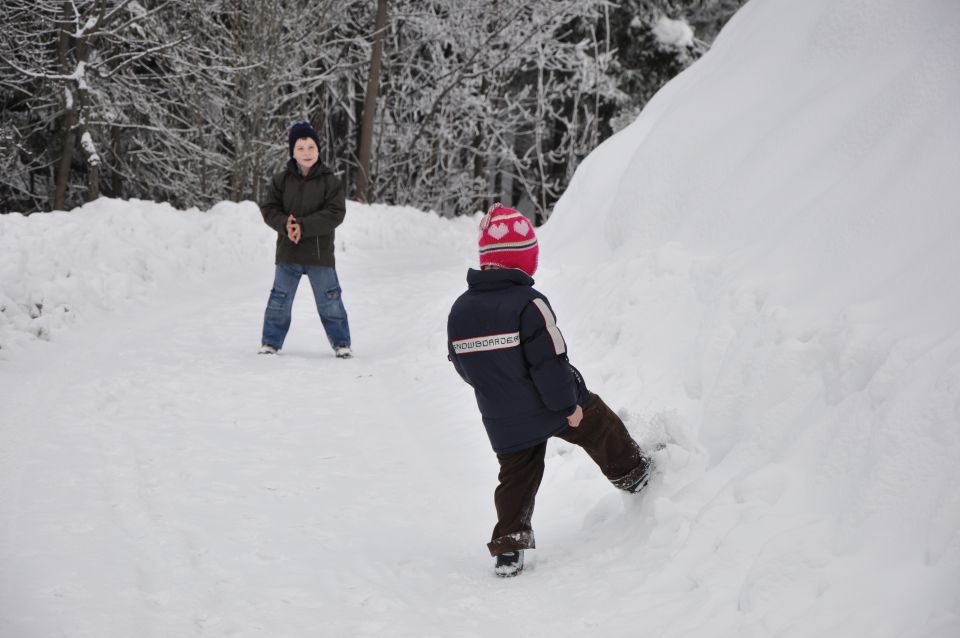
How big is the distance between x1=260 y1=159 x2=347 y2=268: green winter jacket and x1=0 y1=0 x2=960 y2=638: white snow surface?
86 cm

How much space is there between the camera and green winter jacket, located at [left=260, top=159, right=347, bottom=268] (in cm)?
685

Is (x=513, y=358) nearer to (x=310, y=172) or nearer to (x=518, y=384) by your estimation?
(x=518, y=384)

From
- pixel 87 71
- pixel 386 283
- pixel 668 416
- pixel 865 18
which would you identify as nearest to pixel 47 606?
pixel 668 416

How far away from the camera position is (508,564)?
3.48 metres

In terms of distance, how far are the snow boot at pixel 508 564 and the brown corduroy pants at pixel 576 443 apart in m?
0.05

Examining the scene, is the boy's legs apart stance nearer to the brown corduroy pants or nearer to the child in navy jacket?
the child in navy jacket

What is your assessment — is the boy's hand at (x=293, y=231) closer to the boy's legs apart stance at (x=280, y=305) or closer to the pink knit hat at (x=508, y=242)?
the boy's legs apart stance at (x=280, y=305)

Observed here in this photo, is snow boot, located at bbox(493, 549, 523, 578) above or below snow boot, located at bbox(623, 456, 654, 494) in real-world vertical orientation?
below

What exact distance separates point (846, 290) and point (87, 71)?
42.8 feet

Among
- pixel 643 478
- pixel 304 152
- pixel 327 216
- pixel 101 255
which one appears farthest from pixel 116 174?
pixel 643 478

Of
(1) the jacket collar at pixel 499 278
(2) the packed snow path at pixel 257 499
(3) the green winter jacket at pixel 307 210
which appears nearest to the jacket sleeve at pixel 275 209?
(3) the green winter jacket at pixel 307 210

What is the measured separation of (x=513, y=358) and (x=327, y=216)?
3.83 metres

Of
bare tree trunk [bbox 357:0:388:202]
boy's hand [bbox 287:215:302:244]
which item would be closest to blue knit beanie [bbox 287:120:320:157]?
boy's hand [bbox 287:215:302:244]

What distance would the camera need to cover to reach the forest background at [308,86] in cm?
1472
